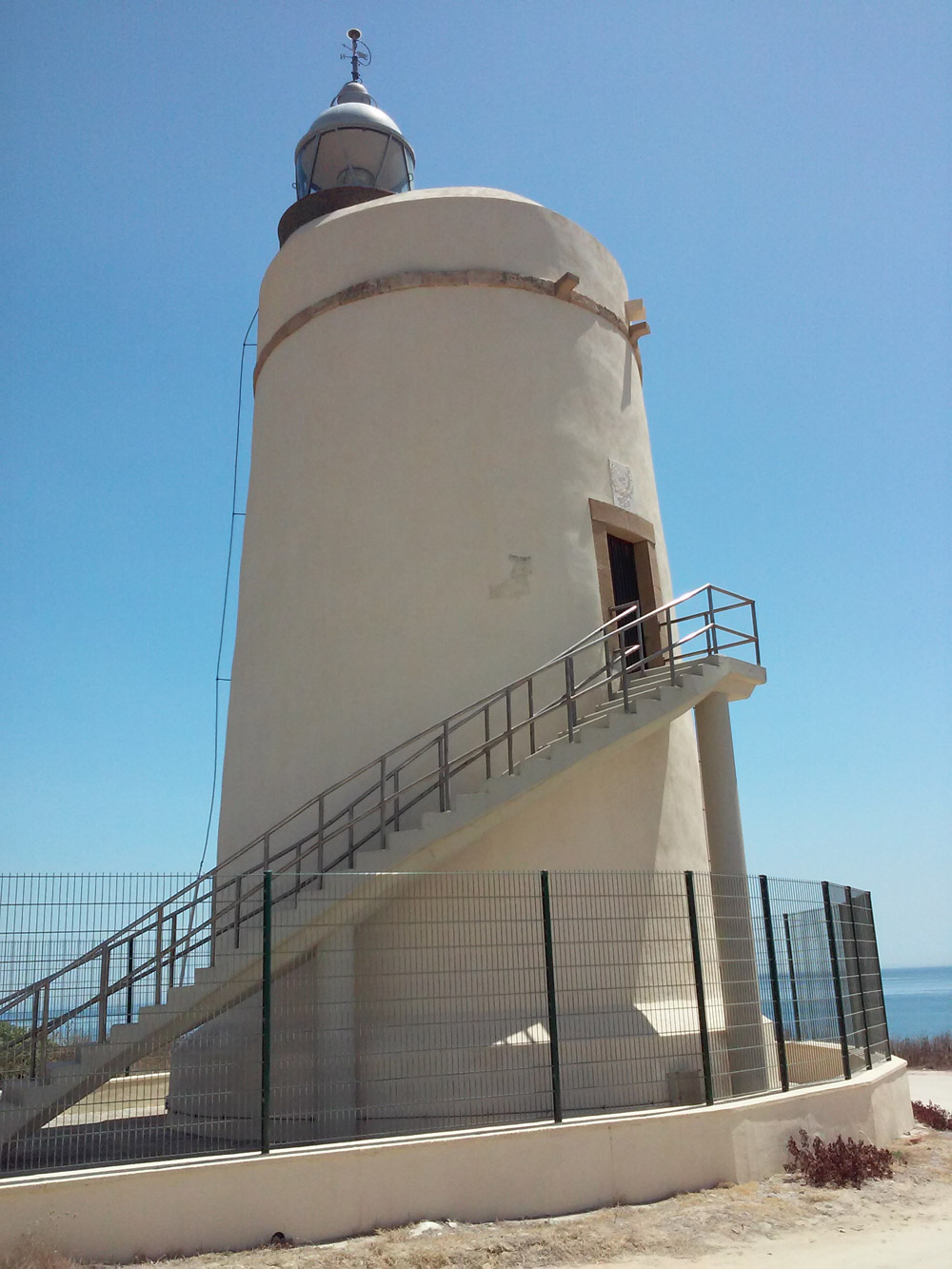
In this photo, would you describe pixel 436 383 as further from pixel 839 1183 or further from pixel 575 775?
pixel 839 1183

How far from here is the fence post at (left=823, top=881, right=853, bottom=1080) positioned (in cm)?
1141

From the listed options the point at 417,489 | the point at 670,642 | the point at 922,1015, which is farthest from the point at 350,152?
the point at 922,1015

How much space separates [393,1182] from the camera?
8.12 metres

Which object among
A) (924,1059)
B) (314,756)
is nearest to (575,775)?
(314,756)

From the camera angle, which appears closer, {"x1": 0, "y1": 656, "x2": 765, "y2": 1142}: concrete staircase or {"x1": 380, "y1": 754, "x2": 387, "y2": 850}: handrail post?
{"x1": 0, "y1": 656, "x2": 765, "y2": 1142}: concrete staircase

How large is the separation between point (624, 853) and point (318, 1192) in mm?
5799

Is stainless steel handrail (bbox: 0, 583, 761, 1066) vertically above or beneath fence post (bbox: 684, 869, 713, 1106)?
above

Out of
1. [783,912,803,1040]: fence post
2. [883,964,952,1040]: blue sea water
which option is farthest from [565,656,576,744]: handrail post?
[883,964,952,1040]: blue sea water

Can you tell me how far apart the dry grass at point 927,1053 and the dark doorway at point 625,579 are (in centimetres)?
1285

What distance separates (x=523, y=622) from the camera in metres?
13.3

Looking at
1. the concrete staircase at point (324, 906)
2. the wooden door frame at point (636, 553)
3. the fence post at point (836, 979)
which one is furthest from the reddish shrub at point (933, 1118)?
the wooden door frame at point (636, 553)

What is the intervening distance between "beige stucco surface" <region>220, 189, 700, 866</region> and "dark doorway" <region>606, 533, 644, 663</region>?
0.49 meters

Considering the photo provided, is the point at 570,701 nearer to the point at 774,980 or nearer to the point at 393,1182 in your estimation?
the point at 774,980

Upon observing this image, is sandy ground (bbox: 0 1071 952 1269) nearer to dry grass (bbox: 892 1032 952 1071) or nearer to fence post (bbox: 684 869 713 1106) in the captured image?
fence post (bbox: 684 869 713 1106)
